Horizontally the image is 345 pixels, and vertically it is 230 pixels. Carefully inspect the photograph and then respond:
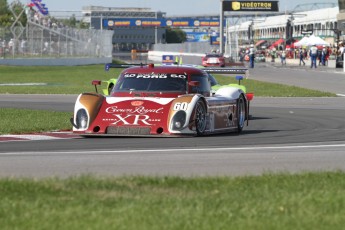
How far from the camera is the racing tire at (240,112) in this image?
19595 millimetres

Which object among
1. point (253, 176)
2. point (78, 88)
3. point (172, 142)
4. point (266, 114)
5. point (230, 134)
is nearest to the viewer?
point (253, 176)

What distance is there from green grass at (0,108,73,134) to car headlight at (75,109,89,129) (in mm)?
1530

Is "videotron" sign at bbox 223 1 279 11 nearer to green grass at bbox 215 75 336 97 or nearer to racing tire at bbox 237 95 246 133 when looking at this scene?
green grass at bbox 215 75 336 97

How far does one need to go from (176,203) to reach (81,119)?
8.94 m

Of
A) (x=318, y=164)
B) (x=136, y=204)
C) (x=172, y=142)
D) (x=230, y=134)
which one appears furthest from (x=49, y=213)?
(x=230, y=134)

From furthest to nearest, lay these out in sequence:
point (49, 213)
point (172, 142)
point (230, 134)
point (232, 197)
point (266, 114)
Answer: point (266, 114) → point (230, 134) → point (172, 142) → point (232, 197) → point (49, 213)

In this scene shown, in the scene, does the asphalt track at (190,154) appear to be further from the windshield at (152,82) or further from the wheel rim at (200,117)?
the windshield at (152,82)

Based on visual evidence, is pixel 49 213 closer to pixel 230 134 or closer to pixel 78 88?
pixel 230 134

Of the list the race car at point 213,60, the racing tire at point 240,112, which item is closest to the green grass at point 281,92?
the racing tire at point 240,112

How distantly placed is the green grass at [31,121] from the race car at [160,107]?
1630mm

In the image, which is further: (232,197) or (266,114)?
(266,114)

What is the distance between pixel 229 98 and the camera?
19.4 meters

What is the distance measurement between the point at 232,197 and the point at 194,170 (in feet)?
9.28

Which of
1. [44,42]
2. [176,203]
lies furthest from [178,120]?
[44,42]
